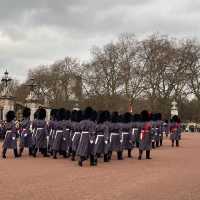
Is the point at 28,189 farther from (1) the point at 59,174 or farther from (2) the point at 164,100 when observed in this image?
(2) the point at 164,100

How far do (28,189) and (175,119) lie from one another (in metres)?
15.8

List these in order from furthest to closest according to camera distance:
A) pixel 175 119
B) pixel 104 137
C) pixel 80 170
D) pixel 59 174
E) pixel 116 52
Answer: pixel 116 52 < pixel 175 119 < pixel 104 137 < pixel 80 170 < pixel 59 174

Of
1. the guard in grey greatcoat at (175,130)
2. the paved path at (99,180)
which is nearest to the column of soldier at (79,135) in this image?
the paved path at (99,180)

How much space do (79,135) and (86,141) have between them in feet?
1.68

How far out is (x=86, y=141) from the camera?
13.5m

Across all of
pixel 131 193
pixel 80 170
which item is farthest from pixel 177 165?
pixel 131 193

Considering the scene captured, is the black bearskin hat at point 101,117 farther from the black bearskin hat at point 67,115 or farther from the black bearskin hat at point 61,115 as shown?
the black bearskin hat at point 61,115

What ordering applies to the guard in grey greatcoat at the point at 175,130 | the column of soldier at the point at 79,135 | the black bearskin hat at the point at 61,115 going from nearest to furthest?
the column of soldier at the point at 79,135
the black bearskin hat at the point at 61,115
the guard in grey greatcoat at the point at 175,130

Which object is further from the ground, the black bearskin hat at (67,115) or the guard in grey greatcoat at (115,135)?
the black bearskin hat at (67,115)

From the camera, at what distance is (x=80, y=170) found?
1244 centimetres

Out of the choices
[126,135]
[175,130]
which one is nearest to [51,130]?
[126,135]

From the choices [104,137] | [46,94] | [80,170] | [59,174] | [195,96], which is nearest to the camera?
[59,174]

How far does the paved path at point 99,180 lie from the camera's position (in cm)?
876

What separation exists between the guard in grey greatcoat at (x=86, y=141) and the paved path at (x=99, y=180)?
270mm
